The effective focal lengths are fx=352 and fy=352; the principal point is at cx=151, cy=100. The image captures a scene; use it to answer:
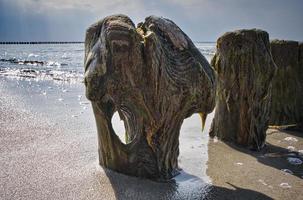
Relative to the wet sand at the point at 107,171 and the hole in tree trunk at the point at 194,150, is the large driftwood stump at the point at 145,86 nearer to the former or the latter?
the wet sand at the point at 107,171

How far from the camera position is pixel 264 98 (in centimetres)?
494

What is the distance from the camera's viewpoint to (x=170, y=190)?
3.08 meters

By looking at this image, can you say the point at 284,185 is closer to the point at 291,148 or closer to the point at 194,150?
the point at 194,150

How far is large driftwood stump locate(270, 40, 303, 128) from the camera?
6.31m

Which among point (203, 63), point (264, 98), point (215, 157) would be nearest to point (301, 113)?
point (264, 98)

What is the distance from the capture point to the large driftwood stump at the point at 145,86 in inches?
119

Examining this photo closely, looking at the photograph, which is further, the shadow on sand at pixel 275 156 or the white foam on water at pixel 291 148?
the white foam on water at pixel 291 148

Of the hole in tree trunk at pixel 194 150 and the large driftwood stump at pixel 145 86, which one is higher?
the large driftwood stump at pixel 145 86

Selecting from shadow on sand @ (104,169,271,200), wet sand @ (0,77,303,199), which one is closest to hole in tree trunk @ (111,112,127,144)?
wet sand @ (0,77,303,199)

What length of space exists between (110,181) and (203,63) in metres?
1.41

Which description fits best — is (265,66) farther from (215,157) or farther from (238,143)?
(215,157)

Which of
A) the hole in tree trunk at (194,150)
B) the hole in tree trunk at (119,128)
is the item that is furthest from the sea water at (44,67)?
the hole in tree trunk at (194,150)

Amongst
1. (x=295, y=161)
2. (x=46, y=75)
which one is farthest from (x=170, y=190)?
(x=46, y=75)

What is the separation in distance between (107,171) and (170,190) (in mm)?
671
